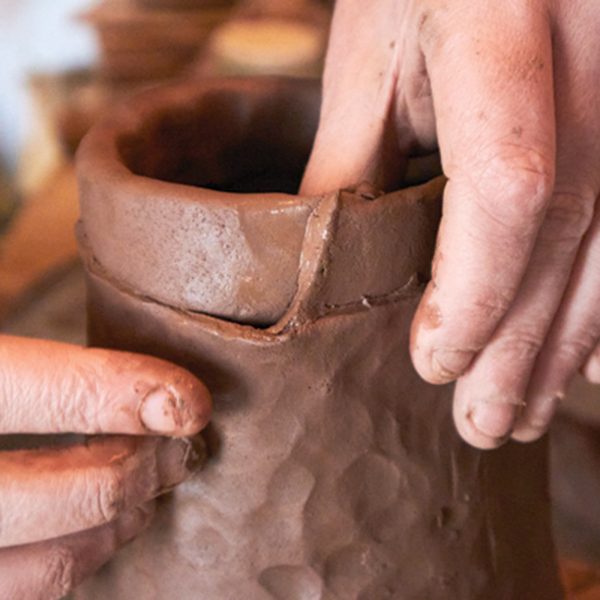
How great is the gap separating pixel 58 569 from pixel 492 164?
493 mm

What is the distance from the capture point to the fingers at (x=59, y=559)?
0.61 m

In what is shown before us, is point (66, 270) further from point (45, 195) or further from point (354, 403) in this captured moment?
point (354, 403)

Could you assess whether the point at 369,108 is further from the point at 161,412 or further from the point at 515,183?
the point at 161,412

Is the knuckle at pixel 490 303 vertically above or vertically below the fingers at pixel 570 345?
above

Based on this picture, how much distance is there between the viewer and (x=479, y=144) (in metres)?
0.52

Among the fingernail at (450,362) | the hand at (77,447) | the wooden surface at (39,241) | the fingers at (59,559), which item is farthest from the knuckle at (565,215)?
the wooden surface at (39,241)

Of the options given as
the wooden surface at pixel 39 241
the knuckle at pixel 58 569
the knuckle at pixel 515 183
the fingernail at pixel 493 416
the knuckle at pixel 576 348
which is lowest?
the wooden surface at pixel 39 241

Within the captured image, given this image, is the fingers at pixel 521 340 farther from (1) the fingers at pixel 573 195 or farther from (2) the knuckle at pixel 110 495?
(2) the knuckle at pixel 110 495

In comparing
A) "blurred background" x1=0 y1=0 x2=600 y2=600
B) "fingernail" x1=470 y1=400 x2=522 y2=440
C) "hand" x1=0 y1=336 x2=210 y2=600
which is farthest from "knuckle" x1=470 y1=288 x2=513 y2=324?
"blurred background" x1=0 y1=0 x2=600 y2=600

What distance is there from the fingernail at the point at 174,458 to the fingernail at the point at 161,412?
25 mm

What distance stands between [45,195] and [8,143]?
1.61 m

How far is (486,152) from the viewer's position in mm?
520

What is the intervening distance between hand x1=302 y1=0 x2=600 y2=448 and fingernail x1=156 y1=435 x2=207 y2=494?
0.21m

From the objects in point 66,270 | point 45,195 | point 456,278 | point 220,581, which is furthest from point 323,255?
point 45,195
